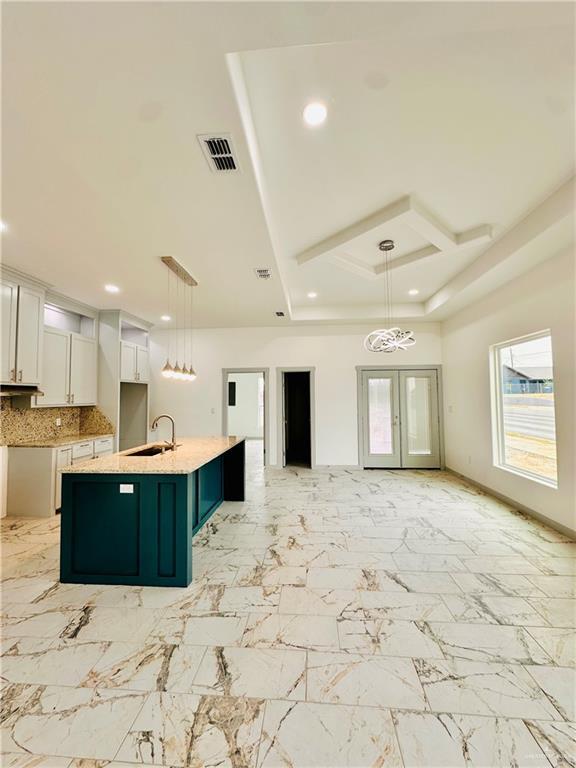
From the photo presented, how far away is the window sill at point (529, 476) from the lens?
3611 mm

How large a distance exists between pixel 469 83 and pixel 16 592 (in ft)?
14.7

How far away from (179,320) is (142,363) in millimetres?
1112

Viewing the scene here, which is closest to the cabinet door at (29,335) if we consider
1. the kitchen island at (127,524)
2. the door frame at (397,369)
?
the kitchen island at (127,524)

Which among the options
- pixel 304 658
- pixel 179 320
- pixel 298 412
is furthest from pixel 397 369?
pixel 304 658

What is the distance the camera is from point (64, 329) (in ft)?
16.1

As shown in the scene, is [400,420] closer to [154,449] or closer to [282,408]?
[282,408]

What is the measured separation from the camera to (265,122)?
79.7 inches

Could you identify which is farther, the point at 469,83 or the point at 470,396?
the point at 470,396

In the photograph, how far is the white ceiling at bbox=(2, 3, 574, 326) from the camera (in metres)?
1.30

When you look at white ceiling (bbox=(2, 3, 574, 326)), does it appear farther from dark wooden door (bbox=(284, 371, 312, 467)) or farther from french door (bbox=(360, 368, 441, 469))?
dark wooden door (bbox=(284, 371, 312, 467))

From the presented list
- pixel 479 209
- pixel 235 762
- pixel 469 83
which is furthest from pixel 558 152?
pixel 235 762

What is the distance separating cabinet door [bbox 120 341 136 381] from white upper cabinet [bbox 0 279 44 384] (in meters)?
1.47

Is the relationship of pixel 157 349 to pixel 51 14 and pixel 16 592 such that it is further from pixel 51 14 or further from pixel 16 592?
pixel 51 14

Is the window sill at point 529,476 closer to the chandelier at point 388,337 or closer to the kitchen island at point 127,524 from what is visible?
the chandelier at point 388,337
